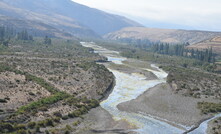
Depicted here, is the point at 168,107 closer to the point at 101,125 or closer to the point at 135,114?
the point at 135,114

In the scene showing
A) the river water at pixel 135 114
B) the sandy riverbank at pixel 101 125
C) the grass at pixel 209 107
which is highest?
the grass at pixel 209 107

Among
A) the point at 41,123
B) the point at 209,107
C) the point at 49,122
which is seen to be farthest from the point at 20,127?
the point at 209,107

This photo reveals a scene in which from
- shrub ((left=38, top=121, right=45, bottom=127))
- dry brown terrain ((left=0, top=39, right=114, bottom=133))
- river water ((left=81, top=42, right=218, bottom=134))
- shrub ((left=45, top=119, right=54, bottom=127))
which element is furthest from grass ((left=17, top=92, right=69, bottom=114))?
river water ((left=81, top=42, right=218, bottom=134))

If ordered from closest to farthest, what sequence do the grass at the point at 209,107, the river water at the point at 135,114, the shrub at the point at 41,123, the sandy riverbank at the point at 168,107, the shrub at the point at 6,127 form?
the shrub at the point at 6,127 < the shrub at the point at 41,123 < the river water at the point at 135,114 < the sandy riverbank at the point at 168,107 < the grass at the point at 209,107

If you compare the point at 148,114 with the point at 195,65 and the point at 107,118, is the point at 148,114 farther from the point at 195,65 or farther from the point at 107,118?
the point at 195,65

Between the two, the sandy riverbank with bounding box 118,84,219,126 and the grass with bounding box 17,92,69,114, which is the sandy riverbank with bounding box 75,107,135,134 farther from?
the grass with bounding box 17,92,69,114

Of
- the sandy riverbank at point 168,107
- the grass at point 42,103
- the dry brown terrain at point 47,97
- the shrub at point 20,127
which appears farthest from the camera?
the sandy riverbank at point 168,107

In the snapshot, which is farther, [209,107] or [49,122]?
[209,107]

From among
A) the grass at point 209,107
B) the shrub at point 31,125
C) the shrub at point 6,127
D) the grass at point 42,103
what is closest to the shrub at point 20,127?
the shrub at point 6,127

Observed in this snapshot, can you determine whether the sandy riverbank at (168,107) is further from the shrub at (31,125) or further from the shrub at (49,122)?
the shrub at (31,125)

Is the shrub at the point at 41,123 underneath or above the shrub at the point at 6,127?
underneath
